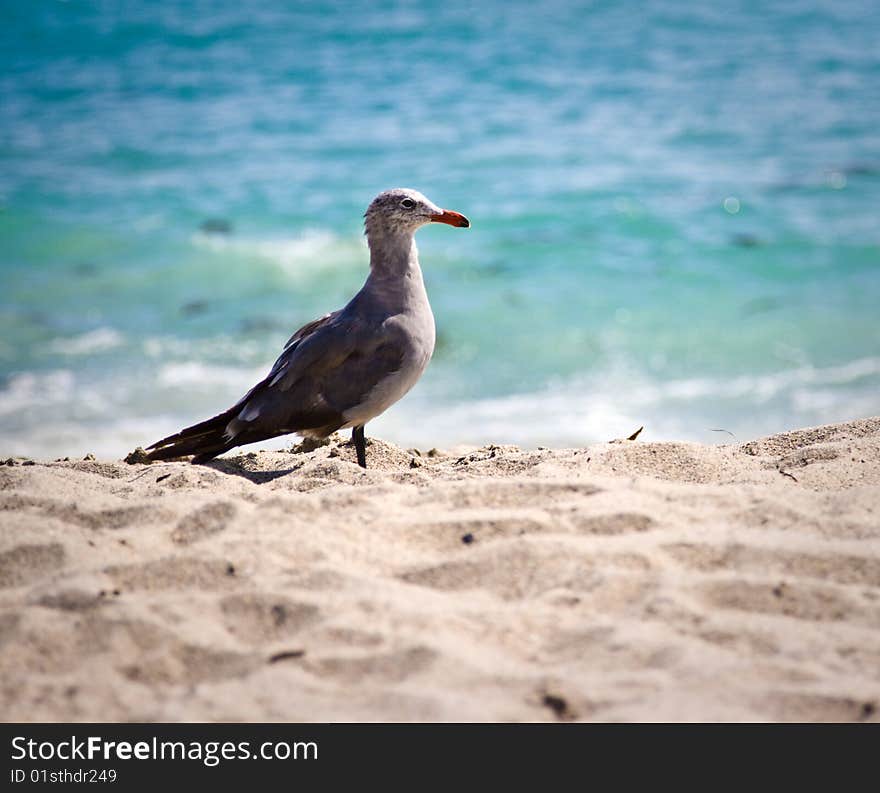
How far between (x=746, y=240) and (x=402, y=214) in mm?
6700

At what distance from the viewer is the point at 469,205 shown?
11836mm

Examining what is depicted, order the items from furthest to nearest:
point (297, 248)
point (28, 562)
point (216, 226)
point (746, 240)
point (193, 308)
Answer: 1. point (216, 226)
2. point (297, 248)
3. point (746, 240)
4. point (193, 308)
5. point (28, 562)

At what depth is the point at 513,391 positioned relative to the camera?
8164 millimetres

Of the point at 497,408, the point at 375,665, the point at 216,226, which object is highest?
the point at 216,226

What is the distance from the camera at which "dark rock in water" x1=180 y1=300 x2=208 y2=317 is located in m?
9.89

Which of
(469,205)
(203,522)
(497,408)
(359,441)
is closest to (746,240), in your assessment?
(469,205)

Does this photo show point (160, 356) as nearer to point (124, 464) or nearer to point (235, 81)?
point (124, 464)

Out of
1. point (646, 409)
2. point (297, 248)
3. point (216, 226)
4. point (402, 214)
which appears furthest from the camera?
point (216, 226)

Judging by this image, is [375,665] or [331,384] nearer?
[375,665]

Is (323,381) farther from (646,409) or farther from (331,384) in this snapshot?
(646,409)

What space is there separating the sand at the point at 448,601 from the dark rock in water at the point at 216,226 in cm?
831
